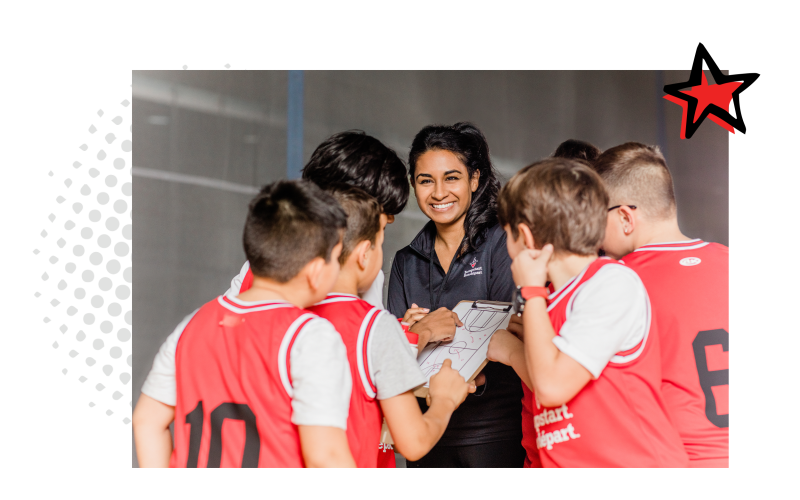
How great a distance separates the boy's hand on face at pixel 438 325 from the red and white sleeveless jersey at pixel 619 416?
20.2 inches

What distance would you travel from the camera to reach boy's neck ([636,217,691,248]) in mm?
1611

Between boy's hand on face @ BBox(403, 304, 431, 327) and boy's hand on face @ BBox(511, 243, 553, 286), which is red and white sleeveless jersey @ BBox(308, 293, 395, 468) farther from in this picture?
boy's hand on face @ BBox(403, 304, 431, 327)

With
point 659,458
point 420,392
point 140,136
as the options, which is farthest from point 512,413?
point 140,136

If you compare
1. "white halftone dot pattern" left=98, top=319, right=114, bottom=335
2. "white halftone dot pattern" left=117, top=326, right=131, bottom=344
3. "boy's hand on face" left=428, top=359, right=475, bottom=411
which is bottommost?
"boy's hand on face" left=428, top=359, right=475, bottom=411

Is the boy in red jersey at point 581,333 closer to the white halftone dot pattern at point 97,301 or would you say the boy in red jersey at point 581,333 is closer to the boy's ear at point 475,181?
the boy's ear at point 475,181

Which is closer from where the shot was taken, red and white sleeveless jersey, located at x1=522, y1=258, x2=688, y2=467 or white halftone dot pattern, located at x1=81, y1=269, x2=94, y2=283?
red and white sleeveless jersey, located at x1=522, y1=258, x2=688, y2=467

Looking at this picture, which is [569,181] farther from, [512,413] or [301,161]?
[301,161]

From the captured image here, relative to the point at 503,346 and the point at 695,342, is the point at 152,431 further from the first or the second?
the point at 695,342

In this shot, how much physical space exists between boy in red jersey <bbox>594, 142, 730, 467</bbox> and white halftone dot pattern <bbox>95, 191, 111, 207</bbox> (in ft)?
4.71

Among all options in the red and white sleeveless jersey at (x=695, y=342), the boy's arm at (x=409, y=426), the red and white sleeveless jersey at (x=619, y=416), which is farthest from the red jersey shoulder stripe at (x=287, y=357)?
the red and white sleeveless jersey at (x=695, y=342)

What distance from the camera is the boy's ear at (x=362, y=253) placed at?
144 centimetres

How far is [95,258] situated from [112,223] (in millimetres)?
118

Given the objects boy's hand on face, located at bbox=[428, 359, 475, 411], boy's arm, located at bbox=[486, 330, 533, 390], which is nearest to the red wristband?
boy's arm, located at bbox=[486, 330, 533, 390]

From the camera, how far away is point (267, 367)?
120cm
